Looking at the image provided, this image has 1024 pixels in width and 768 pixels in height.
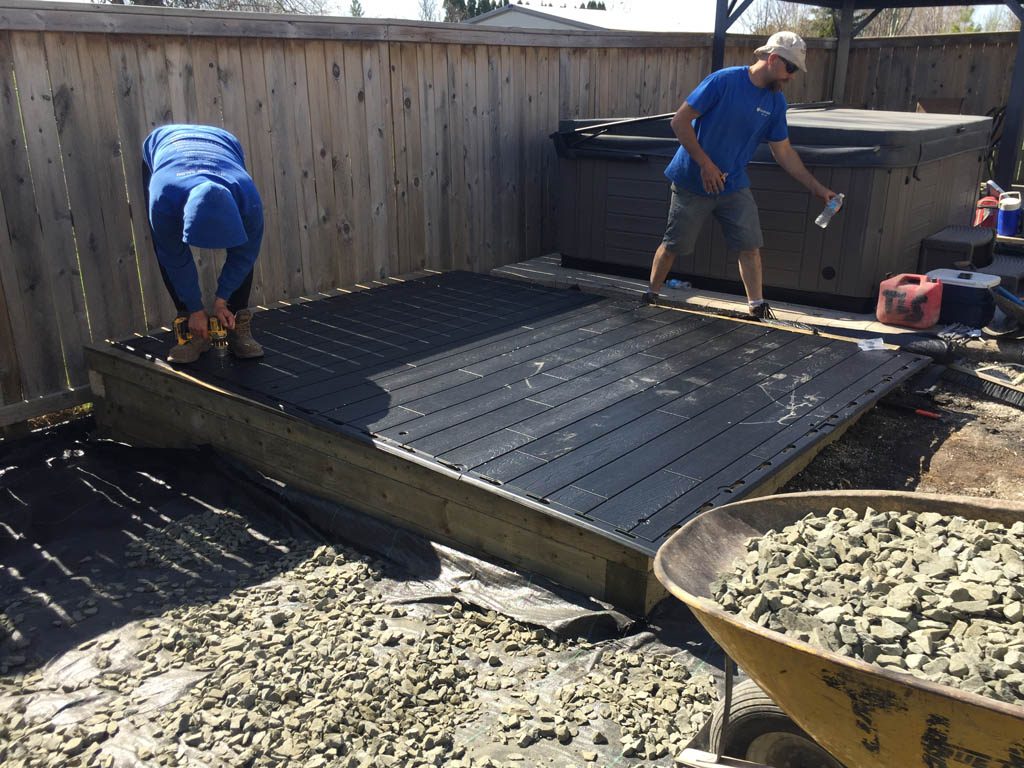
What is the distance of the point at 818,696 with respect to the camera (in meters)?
1.70

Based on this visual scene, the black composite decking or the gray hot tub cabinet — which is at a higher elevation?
the gray hot tub cabinet

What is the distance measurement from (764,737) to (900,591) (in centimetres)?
48

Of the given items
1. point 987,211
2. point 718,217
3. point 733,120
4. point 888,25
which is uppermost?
point 888,25

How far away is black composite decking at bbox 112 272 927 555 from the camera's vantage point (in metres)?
3.21

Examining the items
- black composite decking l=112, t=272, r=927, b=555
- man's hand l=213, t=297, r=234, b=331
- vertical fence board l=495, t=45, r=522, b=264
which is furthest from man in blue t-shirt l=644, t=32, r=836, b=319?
man's hand l=213, t=297, r=234, b=331

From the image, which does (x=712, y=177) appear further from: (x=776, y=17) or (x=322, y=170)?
(x=776, y=17)

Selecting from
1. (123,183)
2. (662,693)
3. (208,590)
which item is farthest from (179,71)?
(662,693)

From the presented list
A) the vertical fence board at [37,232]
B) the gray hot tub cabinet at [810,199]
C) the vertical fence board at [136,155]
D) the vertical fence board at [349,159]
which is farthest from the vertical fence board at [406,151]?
the vertical fence board at [37,232]

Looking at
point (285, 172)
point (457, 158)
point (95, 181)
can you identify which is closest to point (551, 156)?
point (457, 158)

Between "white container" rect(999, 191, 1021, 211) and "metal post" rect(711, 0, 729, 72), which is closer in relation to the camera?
"white container" rect(999, 191, 1021, 211)

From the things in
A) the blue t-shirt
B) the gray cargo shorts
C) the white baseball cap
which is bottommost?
the gray cargo shorts

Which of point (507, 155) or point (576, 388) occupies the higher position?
point (507, 155)

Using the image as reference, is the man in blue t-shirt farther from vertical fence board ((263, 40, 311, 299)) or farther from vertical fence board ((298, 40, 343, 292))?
vertical fence board ((263, 40, 311, 299))

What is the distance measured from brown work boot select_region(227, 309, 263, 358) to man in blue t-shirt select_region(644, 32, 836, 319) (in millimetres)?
2565
